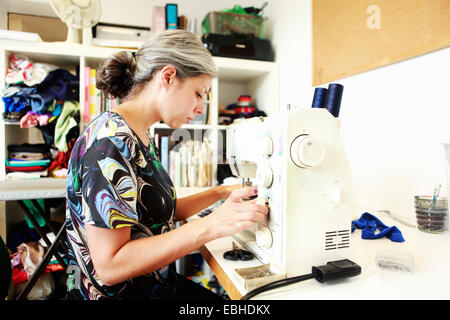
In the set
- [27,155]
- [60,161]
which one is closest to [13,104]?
[27,155]

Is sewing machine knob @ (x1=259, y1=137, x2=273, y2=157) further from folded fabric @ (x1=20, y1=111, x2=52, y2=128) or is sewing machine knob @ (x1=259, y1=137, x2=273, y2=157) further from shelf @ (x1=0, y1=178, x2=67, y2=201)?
folded fabric @ (x1=20, y1=111, x2=52, y2=128)

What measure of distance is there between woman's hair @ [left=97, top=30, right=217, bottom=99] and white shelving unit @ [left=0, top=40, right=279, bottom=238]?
0.74 metres

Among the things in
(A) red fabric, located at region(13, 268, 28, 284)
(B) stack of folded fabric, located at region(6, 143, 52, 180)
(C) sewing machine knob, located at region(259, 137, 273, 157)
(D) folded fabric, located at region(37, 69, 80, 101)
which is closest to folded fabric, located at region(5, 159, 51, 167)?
(B) stack of folded fabric, located at region(6, 143, 52, 180)

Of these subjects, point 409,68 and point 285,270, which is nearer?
point 285,270

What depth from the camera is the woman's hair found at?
30.5 inches

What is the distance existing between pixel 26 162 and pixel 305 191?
1662 millimetres

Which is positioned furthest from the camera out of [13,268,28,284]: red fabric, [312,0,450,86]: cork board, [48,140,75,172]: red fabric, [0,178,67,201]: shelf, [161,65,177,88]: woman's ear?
[48,140,75,172]: red fabric

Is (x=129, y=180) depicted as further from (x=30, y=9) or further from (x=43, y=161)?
(x=30, y=9)

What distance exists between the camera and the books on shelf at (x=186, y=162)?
1.83 meters

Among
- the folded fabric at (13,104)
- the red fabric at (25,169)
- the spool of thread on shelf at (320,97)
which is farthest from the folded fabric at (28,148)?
the spool of thread on shelf at (320,97)

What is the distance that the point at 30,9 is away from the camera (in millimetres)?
1849

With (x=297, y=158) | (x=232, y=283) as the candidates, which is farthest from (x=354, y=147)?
(x=232, y=283)
